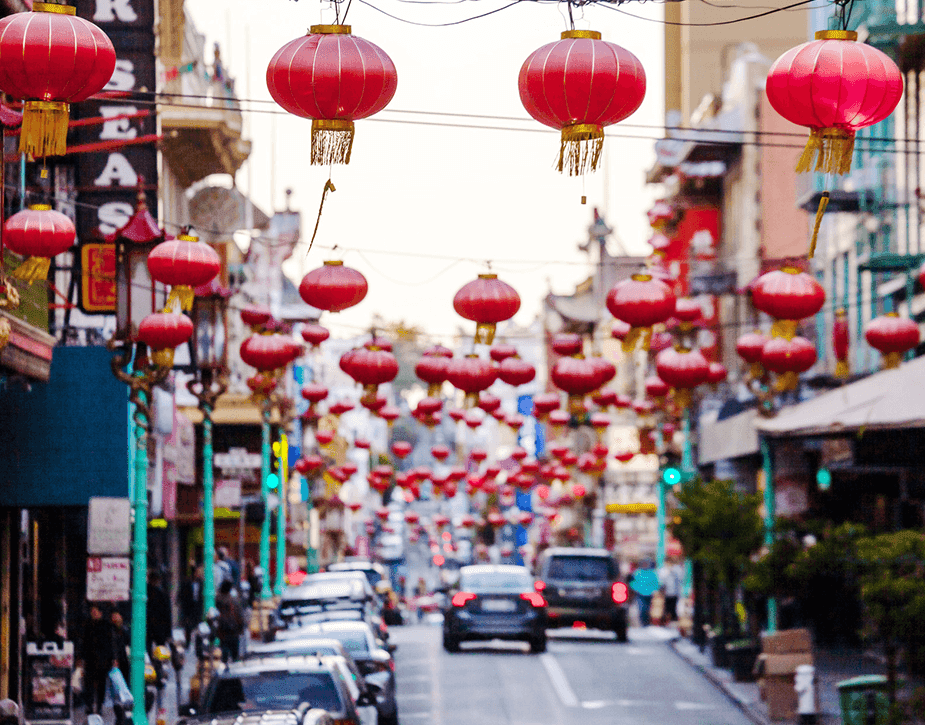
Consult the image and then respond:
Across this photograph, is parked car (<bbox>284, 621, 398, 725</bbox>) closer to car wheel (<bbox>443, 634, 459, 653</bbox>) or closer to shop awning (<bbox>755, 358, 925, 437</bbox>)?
shop awning (<bbox>755, 358, 925, 437</bbox>)

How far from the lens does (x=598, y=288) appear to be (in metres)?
73.6

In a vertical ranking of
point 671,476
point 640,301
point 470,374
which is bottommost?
point 671,476

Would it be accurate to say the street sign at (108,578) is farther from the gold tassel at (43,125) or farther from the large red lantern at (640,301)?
the gold tassel at (43,125)

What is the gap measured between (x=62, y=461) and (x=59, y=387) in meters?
1.05

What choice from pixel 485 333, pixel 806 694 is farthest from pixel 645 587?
pixel 485 333

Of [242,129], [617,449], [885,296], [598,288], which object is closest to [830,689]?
[885,296]

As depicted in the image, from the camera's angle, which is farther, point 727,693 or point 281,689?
point 727,693

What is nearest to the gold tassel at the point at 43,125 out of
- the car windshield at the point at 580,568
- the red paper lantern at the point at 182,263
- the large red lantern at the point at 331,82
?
the large red lantern at the point at 331,82

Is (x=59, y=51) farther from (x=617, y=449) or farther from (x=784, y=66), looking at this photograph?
(x=617, y=449)

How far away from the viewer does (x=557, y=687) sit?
82.7ft

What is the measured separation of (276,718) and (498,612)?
18994 millimetres

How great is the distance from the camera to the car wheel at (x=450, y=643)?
3081cm

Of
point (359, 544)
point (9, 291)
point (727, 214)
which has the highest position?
point (727, 214)

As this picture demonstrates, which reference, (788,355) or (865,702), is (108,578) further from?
(788,355)
